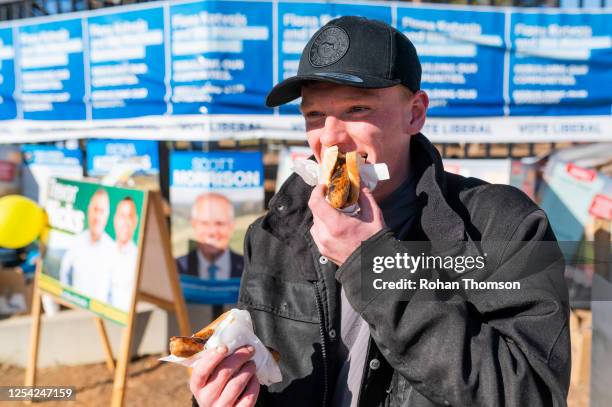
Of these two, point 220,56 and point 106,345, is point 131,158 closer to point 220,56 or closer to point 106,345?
point 220,56

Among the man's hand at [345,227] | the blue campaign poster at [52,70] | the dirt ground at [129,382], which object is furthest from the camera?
the blue campaign poster at [52,70]

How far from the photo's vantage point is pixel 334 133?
156cm

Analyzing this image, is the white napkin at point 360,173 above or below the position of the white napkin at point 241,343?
above

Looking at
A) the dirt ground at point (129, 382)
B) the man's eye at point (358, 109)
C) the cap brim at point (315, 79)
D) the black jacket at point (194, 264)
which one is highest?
the cap brim at point (315, 79)

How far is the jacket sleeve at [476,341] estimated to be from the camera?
112cm

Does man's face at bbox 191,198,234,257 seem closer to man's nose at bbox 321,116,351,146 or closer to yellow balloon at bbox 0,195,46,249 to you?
yellow balloon at bbox 0,195,46,249

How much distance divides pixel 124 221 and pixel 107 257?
0.29 metres

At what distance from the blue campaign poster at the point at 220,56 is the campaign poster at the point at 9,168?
2126 millimetres

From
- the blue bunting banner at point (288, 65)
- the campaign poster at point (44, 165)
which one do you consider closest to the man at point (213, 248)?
the blue bunting banner at point (288, 65)

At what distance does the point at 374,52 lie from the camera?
1490mm

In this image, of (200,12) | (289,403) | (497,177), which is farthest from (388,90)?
(497,177)

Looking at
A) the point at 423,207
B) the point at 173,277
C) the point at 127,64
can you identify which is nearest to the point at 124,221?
the point at 173,277

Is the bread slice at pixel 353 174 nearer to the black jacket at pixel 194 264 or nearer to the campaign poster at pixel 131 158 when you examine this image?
the black jacket at pixel 194 264

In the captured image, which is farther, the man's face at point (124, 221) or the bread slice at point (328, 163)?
the man's face at point (124, 221)
